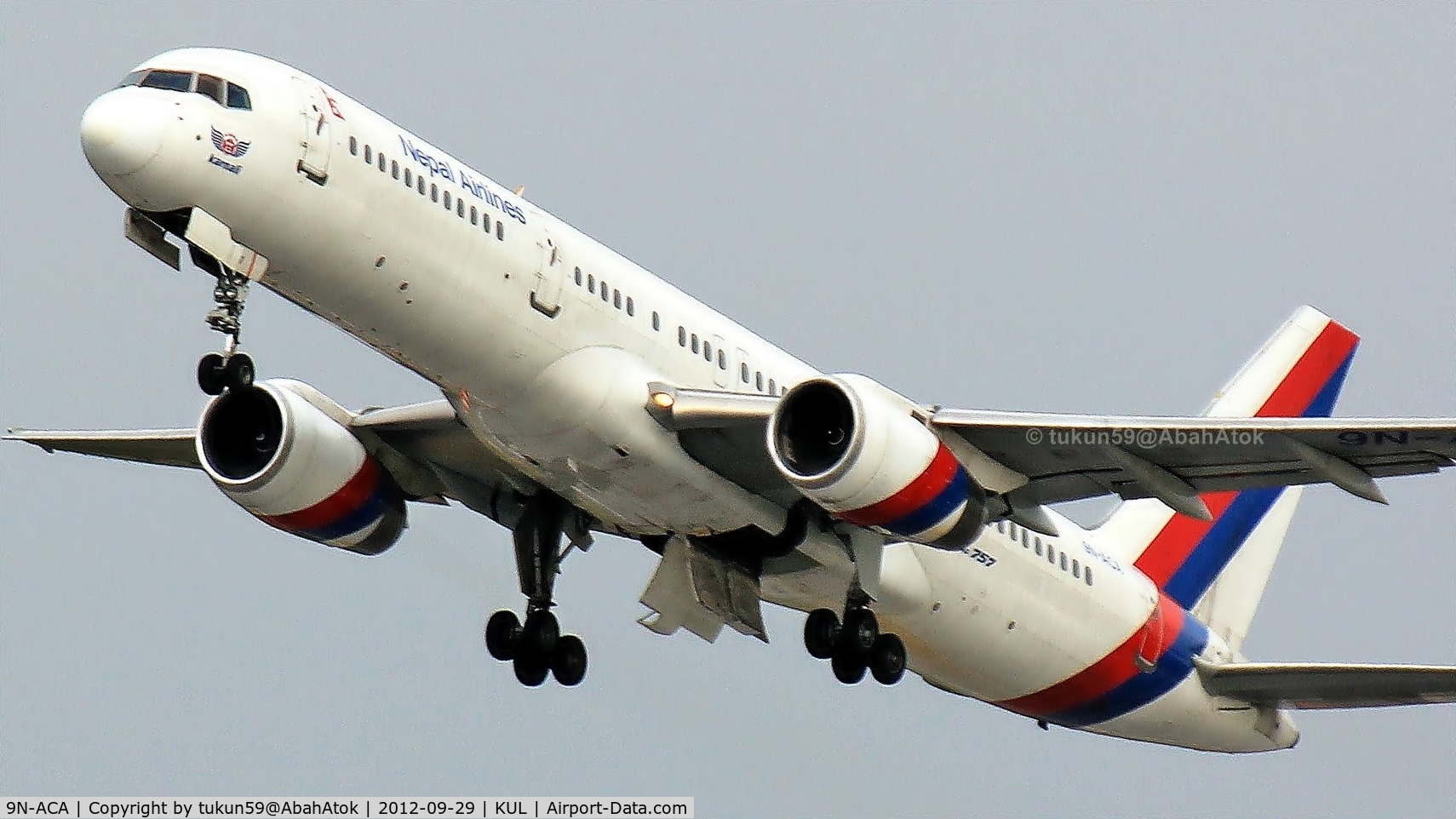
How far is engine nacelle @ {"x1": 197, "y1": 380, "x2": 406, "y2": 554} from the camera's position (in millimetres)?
32906

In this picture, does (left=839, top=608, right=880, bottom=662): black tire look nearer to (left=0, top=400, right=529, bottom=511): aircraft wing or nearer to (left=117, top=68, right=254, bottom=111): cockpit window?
(left=0, top=400, right=529, bottom=511): aircraft wing

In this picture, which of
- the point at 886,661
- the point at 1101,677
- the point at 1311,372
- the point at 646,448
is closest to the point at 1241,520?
the point at 1311,372

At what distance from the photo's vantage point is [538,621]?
3519cm

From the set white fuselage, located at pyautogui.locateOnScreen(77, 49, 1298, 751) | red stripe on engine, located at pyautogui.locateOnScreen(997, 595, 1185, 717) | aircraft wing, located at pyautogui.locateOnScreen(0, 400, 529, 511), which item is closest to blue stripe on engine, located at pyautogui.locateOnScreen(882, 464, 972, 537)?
white fuselage, located at pyautogui.locateOnScreen(77, 49, 1298, 751)

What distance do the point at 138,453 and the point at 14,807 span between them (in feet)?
21.1

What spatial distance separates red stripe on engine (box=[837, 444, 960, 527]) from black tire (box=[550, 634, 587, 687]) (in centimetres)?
668

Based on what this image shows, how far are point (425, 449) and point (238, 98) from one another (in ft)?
26.9

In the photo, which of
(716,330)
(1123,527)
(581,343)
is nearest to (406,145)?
(581,343)

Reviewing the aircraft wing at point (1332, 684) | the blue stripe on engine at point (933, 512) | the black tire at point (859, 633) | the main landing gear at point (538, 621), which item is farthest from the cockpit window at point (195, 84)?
the aircraft wing at point (1332, 684)

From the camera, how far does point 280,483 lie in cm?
3319

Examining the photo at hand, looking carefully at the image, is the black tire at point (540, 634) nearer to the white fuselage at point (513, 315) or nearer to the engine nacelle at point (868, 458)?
the white fuselage at point (513, 315)

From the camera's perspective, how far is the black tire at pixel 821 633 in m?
33.7

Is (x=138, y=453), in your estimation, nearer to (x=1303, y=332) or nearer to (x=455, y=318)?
(x=455, y=318)

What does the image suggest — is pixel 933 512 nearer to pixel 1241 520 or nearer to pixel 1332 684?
pixel 1332 684
